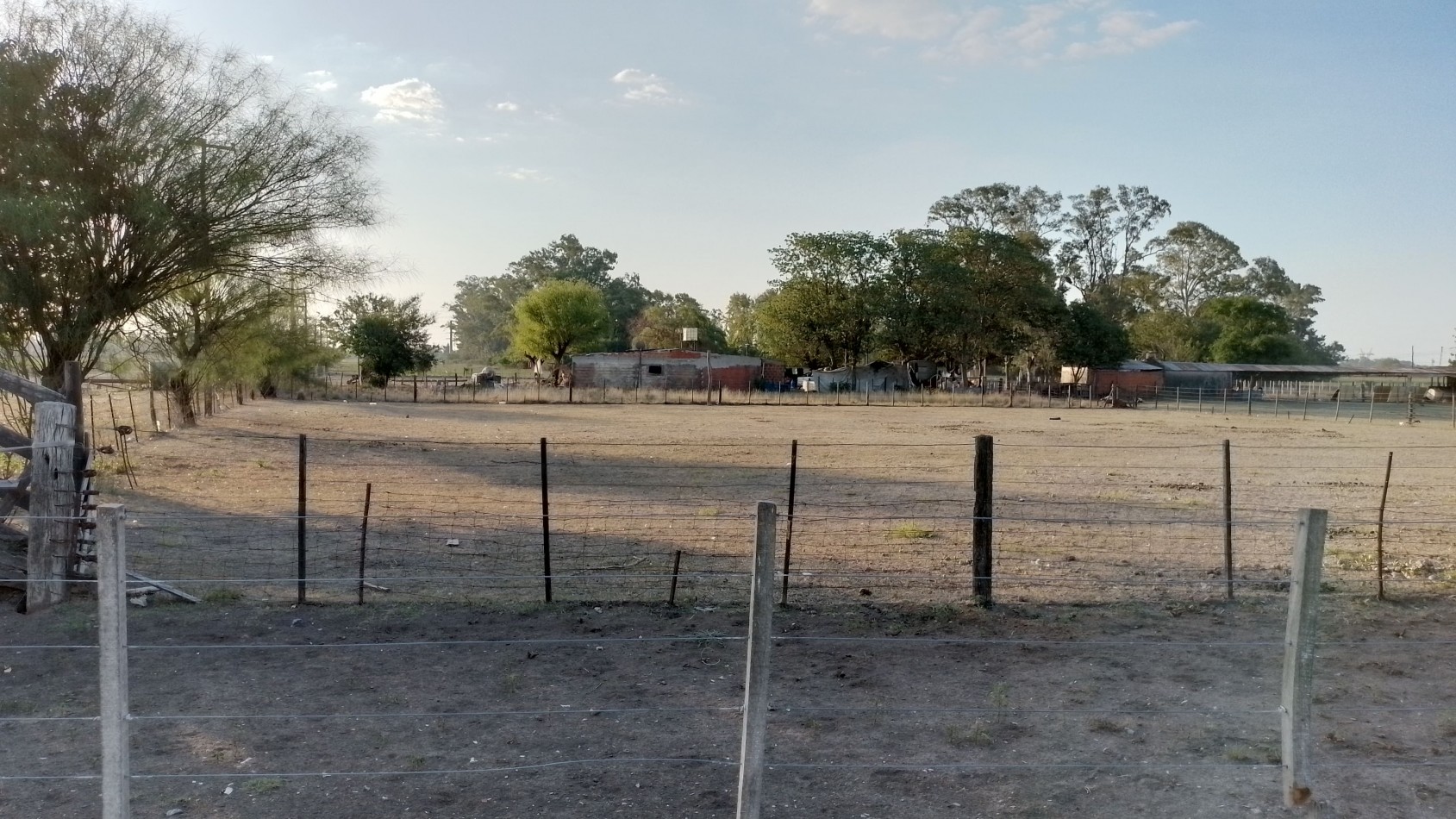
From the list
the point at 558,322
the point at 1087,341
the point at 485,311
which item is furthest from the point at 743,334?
the point at 485,311

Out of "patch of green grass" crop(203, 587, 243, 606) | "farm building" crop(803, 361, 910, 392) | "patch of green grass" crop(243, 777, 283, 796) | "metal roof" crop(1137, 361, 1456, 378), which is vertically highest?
"metal roof" crop(1137, 361, 1456, 378)

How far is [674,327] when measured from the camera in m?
95.3

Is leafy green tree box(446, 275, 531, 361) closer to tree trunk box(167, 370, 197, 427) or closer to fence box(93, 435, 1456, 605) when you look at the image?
tree trunk box(167, 370, 197, 427)

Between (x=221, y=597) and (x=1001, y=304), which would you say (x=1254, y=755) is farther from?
(x=1001, y=304)

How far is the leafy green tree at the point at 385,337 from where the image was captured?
205 feet

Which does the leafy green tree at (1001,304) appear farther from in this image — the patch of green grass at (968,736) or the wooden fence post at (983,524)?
the patch of green grass at (968,736)

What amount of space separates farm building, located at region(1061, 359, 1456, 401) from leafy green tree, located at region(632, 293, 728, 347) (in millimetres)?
30982

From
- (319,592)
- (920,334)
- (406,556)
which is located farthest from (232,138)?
(920,334)

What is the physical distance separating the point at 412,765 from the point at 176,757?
46.7 inches

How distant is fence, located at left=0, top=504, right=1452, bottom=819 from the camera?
180 inches

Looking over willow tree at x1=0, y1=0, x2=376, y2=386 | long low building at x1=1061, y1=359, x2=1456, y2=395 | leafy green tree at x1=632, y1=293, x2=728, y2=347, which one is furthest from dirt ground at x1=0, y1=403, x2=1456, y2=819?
leafy green tree at x1=632, y1=293, x2=728, y2=347

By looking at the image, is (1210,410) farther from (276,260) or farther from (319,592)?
(319,592)

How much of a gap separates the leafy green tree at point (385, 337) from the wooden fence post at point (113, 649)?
2350 inches

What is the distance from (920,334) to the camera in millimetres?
66812
